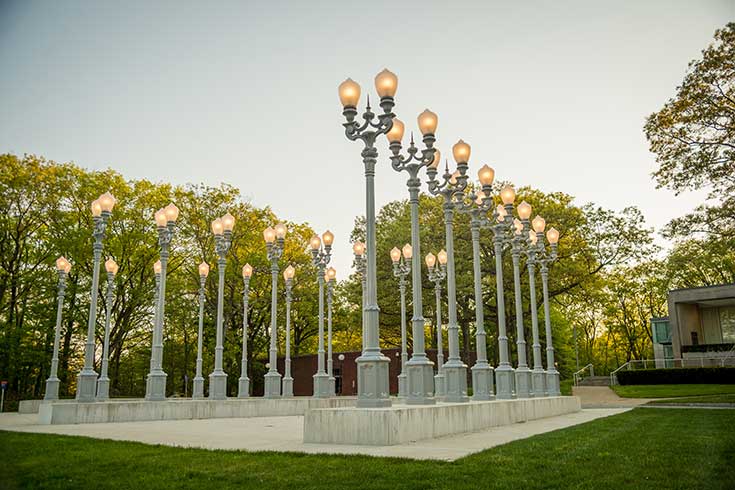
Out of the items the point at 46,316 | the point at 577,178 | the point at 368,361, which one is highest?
the point at 577,178

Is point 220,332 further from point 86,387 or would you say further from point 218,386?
point 86,387

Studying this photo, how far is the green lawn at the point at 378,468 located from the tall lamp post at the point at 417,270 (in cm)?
240

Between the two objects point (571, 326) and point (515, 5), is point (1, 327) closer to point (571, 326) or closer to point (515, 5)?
point (515, 5)

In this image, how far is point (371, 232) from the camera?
9828mm

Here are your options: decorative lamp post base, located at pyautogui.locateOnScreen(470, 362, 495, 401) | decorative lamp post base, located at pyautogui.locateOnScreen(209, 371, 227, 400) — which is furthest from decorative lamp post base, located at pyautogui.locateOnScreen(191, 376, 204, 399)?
decorative lamp post base, located at pyautogui.locateOnScreen(470, 362, 495, 401)

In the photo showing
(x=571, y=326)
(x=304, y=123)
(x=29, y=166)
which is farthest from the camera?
(x=571, y=326)

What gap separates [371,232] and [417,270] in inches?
69.7

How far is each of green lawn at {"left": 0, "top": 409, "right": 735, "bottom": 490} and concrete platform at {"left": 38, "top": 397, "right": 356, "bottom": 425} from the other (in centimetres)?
547

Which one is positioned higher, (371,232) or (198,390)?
(371,232)

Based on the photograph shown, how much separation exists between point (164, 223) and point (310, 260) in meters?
26.5

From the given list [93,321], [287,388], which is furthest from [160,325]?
[287,388]

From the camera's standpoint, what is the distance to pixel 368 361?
923cm

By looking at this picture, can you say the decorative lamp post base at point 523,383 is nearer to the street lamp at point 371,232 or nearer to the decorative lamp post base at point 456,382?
the decorative lamp post base at point 456,382

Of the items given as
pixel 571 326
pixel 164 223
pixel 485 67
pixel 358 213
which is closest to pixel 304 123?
pixel 164 223
